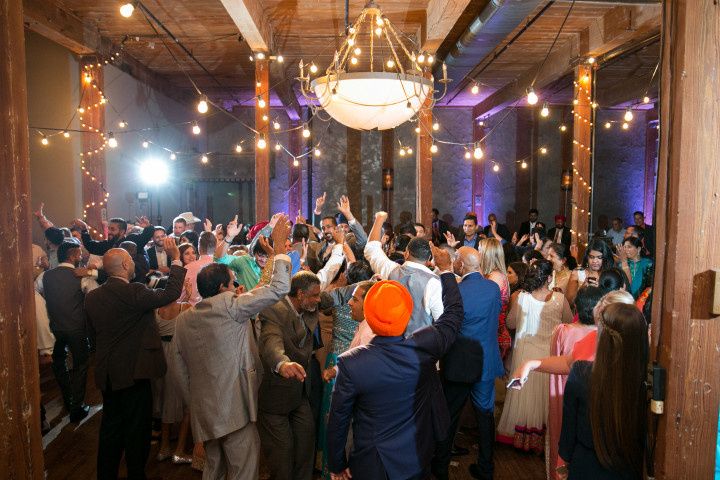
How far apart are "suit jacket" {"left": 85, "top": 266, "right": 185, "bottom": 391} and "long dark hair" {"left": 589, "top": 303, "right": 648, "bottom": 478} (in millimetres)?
2430

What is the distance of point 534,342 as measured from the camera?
3887 millimetres

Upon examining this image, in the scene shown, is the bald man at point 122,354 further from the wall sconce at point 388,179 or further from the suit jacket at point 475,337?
the wall sconce at point 388,179

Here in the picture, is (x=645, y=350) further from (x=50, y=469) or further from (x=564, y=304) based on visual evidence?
(x=50, y=469)

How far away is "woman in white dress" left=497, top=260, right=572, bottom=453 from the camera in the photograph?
3.85 meters

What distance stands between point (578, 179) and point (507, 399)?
539cm

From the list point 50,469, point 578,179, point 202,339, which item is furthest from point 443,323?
point 578,179

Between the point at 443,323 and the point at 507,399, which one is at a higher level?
the point at 443,323

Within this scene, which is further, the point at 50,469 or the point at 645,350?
the point at 50,469

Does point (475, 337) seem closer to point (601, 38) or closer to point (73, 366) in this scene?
point (73, 366)

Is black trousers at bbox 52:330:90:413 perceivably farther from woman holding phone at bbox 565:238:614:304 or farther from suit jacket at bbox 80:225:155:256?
woman holding phone at bbox 565:238:614:304

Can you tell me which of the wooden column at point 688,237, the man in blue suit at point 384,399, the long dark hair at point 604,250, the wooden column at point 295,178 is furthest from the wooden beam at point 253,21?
the wooden column at point 295,178

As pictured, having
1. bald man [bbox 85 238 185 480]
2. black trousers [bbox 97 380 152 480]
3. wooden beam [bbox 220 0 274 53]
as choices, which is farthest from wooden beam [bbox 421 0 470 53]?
black trousers [bbox 97 380 152 480]

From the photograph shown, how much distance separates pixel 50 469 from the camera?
12.2 ft

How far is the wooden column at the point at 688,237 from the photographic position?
5.50ft
